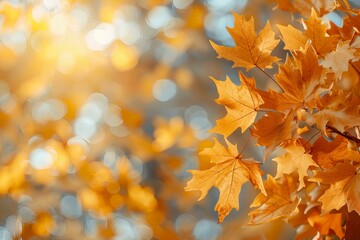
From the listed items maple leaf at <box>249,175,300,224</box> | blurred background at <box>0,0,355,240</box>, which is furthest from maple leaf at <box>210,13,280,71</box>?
blurred background at <box>0,0,355,240</box>

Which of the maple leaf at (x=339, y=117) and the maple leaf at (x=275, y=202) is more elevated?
the maple leaf at (x=339, y=117)

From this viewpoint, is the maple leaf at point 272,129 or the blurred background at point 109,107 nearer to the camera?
the maple leaf at point 272,129

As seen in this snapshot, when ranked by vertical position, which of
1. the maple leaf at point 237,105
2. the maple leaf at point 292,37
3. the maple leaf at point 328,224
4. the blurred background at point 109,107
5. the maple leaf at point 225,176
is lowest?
the blurred background at point 109,107

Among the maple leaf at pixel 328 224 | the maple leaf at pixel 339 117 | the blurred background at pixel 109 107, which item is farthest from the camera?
the blurred background at pixel 109 107

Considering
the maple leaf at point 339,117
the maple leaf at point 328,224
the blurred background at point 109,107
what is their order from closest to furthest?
the maple leaf at point 339,117, the maple leaf at point 328,224, the blurred background at point 109,107

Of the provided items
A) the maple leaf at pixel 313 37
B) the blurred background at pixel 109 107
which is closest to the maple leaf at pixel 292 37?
the maple leaf at pixel 313 37

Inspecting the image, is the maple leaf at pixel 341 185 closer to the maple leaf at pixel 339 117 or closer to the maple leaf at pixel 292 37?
the maple leaf at pixel 339 117

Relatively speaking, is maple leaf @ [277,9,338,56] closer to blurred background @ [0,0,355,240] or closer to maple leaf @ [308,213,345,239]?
maple leaf @ [308,213,345,239]
